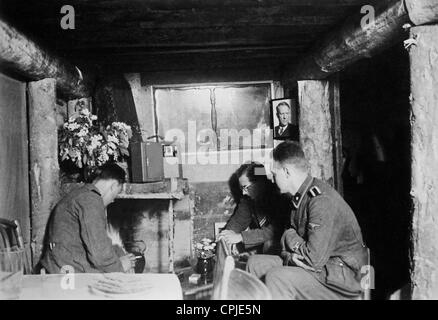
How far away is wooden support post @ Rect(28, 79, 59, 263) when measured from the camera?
4.45 meters

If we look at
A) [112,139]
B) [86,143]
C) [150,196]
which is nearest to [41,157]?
[86,143]

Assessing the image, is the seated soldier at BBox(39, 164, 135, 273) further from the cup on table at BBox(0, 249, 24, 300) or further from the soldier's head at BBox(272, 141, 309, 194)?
the soldier's head at BBox(272, 141, 309, 194)

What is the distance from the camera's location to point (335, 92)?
5.73m

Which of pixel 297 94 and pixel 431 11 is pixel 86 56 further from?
pixel 431 11

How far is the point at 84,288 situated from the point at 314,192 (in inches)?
78.5

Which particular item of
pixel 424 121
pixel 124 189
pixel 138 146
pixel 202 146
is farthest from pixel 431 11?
pixel 202 146

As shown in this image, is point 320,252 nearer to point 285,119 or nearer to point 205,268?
point 205,268

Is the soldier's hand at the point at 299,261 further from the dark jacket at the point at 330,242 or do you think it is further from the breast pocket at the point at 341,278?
the breast pocket at the point at 341,278

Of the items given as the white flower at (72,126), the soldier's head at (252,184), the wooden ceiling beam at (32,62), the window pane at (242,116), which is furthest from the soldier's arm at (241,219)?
the wooden ceiling beam at (32,62)

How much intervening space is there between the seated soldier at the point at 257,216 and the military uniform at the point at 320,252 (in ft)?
3.83

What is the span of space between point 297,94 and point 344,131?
61.3 inches

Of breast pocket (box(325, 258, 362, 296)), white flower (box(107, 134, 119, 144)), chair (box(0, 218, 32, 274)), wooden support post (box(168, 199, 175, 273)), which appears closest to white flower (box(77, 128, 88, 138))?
white flower (box(107, 134, 119, 144))

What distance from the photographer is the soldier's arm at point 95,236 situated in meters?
3.47

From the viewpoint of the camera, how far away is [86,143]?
4918 millimetres
